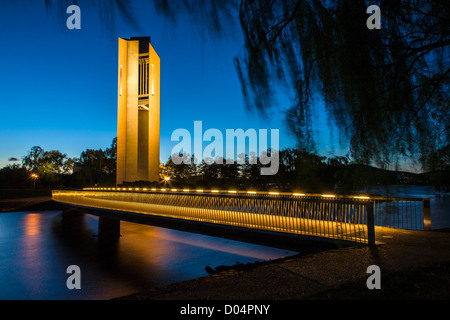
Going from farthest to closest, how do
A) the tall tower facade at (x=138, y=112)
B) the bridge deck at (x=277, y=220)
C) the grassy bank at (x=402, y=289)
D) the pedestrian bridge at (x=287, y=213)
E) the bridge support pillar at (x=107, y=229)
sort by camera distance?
the tall tower facade at (x=138, y=112), the bridge support pillar at (x=107, y=229), the bridge deck at (x=277, y=220), the pedestrian bridge at (x=287, y=213), the grassy bank at (x=402, y=289)

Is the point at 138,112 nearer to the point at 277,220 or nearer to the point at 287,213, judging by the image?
the point at 287,213

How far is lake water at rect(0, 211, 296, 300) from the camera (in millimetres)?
13625

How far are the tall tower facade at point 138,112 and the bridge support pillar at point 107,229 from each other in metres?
12.9

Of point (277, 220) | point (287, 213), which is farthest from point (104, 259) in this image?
point (277, 220)

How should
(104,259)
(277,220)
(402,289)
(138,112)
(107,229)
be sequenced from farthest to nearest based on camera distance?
(138,112)
(107,229)
(104,259)
(277,220)
(402,289)

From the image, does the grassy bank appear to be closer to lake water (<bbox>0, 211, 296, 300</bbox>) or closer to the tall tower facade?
lake water (<bbox>0, 211, 296, 300</bbox>)

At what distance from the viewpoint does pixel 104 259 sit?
18.5 m

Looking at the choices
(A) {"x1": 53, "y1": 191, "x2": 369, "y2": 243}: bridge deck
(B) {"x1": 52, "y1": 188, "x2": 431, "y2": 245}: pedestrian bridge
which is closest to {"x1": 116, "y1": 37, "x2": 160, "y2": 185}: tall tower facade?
(B) {"x1": 52, "y1": 188, "x2": 431, "y2": 245}: pedestrian bridge

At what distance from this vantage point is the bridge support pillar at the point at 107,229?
24.7m

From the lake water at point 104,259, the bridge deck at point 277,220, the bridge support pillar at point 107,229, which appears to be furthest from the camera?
the bridge support pillar at point 107,229

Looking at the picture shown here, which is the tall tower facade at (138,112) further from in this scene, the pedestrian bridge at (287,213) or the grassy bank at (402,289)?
the grassy bank at (402,289)

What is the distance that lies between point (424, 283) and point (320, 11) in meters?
4.52

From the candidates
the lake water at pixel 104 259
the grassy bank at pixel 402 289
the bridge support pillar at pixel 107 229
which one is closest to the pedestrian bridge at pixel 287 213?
the grassy bank at pixel 402 289

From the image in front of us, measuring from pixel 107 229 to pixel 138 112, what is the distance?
21732mm
